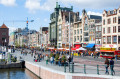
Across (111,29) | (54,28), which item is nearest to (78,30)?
(111,29)

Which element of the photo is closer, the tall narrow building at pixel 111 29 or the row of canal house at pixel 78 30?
the tall narrow building at pixel 111 29

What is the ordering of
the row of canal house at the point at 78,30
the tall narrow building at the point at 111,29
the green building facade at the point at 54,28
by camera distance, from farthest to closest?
the green building facade at the point at 54,28 < the row of canal house at the point at 78,30 < the tall narrow building at the point at 111,29

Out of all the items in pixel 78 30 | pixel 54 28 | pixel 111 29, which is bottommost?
pixel 111 29

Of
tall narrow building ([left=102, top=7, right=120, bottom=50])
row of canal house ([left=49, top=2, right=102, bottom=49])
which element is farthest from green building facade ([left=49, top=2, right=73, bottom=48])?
tall narrow building ([left=102, top=7, right=120, bottom=50])

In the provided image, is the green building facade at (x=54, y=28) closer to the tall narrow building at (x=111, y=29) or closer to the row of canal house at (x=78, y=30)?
the row of canal house at (x=78, y=30)

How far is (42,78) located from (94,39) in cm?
4193

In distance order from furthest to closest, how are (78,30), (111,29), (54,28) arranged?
(54,28) < (78,30) < (111,29)

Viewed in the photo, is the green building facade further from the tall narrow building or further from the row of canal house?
the tall narrow building

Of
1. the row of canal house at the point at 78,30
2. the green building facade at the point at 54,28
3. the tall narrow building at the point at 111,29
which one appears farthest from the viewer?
the green building facade at the point at 54,28

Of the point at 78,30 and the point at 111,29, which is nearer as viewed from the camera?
the point at 111,29

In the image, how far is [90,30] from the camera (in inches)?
2763

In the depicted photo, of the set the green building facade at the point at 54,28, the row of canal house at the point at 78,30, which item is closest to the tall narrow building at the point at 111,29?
the row of canal house at the point at 78,30

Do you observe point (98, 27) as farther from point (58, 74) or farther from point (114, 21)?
point (58, 74)

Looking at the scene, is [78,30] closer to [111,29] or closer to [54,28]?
[111,29]
